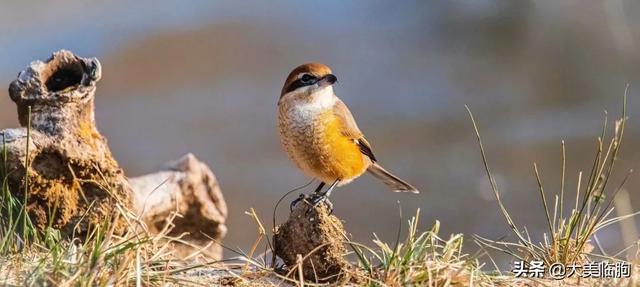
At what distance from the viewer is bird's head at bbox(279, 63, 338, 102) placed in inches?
200

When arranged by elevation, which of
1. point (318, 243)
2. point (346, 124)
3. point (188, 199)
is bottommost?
point (188, 199)

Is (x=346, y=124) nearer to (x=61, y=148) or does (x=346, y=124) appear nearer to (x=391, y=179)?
(x=391, y=179)

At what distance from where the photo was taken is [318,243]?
4305mm

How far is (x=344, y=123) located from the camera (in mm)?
5191

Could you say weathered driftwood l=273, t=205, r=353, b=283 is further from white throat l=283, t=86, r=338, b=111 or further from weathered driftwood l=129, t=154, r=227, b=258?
weathered driftwood l=129, t=154, r=227, b=258

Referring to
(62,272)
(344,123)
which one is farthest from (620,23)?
(62,272)

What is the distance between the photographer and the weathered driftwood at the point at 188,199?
22.0 feet

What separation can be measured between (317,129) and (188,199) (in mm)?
2220

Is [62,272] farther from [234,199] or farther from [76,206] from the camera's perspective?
[234,199]

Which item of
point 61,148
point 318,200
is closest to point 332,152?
point 318,200

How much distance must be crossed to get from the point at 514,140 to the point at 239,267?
7055 millimetres

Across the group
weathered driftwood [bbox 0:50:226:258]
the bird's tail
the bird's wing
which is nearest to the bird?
the bird's wing

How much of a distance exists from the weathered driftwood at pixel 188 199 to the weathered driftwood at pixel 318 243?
7.76 feet

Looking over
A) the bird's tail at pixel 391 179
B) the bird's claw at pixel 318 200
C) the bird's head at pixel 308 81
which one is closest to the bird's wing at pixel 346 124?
the bird's head at pixel 308 81
